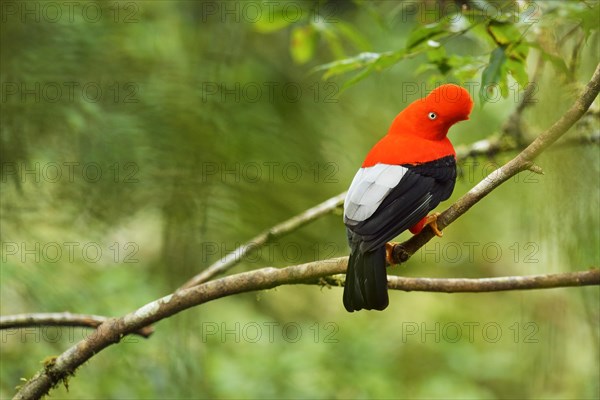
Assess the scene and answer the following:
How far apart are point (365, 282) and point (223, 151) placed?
3.91ft

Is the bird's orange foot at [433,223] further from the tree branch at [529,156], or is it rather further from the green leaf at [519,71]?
the green leaf at [519,71]

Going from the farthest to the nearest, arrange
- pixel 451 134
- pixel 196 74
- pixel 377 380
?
pixel 451 134 < pixel 377 380 < pixel 196 74

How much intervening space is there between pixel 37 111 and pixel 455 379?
3.46 meters

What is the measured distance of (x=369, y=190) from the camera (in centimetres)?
214

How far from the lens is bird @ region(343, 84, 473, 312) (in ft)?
6.64

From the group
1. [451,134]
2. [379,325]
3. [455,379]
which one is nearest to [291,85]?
[451,134]

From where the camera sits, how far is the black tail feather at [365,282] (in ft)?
6.59

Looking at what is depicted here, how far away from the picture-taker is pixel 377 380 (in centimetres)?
412

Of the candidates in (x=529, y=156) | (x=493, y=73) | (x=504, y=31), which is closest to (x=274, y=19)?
(x=504, y=31)

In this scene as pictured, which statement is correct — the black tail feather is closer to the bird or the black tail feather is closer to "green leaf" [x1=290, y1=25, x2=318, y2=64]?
the bird

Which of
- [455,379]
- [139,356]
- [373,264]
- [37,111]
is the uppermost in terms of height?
[37,111]

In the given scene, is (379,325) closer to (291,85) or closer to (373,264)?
(291,85)

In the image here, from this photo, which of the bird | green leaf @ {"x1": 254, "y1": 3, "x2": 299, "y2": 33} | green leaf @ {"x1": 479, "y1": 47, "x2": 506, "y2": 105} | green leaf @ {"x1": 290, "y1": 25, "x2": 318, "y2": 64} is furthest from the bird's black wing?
green leaf @ {"x1": 290, "y1": 25, "x2": 318, "y2": 64}

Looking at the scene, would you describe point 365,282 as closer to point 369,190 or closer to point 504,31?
point 369,190
